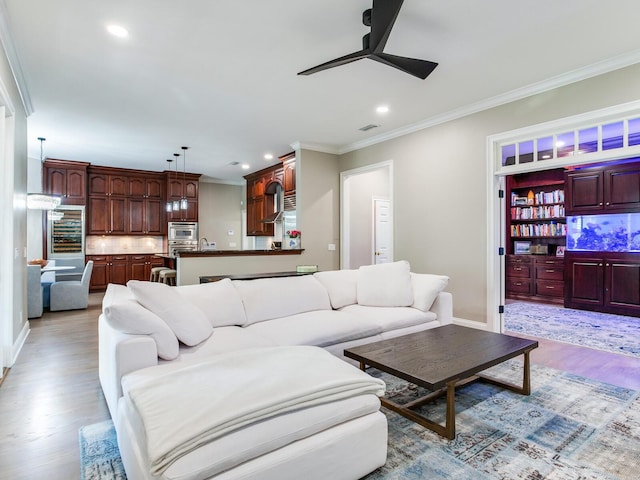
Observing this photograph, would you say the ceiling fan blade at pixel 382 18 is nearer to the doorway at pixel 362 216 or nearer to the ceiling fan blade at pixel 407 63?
the ceiling fan blade at pixel 407 63

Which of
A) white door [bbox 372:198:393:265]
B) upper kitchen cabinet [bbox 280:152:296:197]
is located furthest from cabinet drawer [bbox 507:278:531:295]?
upper kitchen cabinet [bbox 280:152:296:197]

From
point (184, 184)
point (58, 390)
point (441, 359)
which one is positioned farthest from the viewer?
point (184, 184)

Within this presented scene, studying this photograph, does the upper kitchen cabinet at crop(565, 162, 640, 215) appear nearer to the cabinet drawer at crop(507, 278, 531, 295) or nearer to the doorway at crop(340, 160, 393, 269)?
the cabinet drawer at crop(507, 278, 531, 295)

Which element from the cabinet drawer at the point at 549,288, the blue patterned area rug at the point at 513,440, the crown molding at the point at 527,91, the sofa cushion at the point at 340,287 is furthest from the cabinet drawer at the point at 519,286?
the sofa cushion at the point at 340,287

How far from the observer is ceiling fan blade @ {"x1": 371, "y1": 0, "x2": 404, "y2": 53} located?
2.21 meters

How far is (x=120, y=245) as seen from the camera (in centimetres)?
849

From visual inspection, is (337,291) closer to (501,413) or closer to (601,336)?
(501,413)

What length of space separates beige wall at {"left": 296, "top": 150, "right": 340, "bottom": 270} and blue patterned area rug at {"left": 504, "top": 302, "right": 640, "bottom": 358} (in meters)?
3.09

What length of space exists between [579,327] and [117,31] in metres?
6.25

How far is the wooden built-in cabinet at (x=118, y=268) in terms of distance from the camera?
7.86 meters

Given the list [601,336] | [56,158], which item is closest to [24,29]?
[56,158]

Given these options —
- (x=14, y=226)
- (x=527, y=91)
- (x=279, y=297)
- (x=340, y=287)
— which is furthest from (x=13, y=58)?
(x=527, y=91)

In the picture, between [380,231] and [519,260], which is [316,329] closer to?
[380,231]

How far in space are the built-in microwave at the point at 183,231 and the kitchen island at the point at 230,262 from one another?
3.85 m
